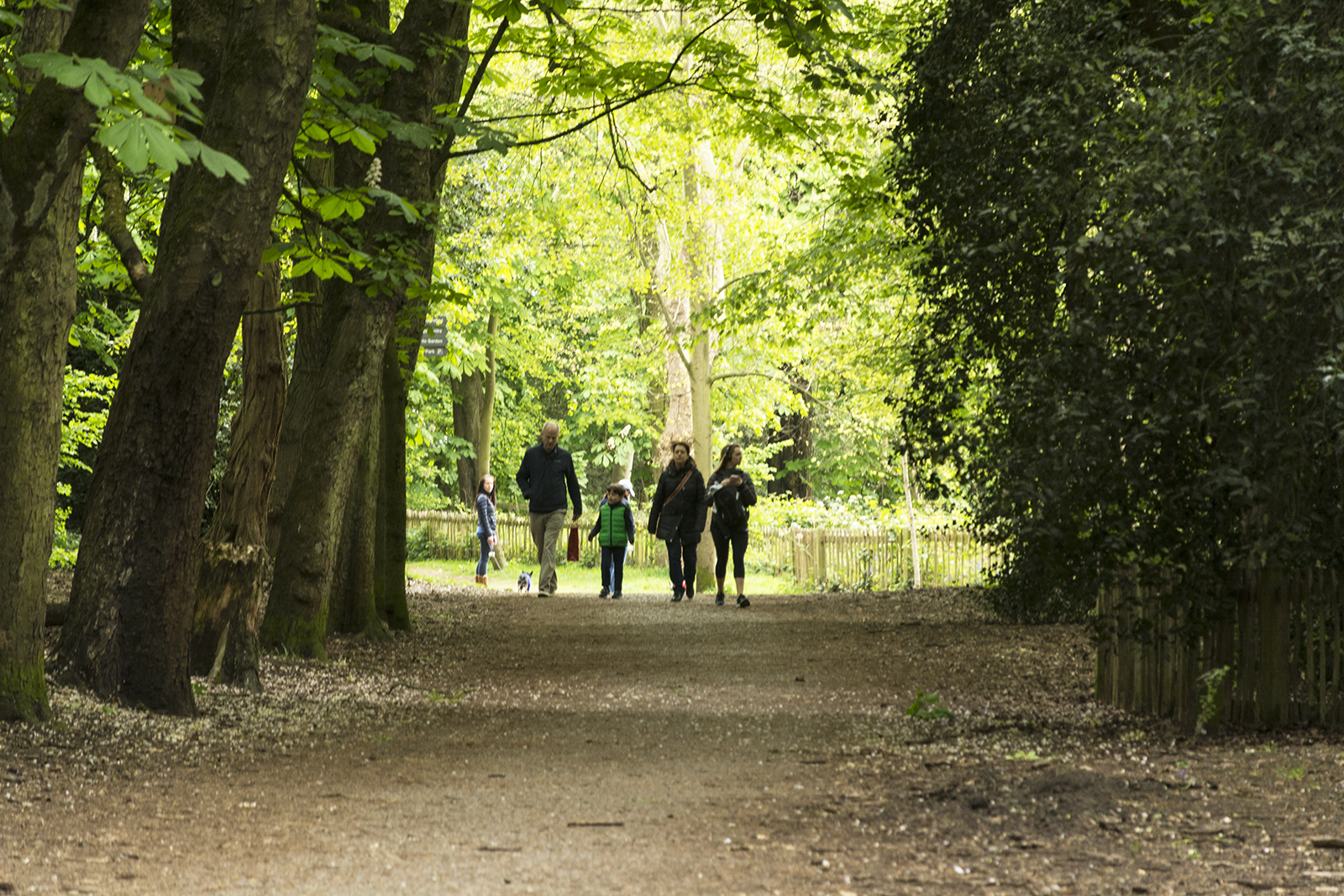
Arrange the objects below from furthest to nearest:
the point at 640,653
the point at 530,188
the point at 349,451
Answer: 1. the point at 530,188
2. the point at 640,653
3. the point at 349,451

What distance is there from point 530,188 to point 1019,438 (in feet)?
54.8

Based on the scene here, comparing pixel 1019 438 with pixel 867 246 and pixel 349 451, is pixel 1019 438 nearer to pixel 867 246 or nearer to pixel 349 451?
pixel 349 451

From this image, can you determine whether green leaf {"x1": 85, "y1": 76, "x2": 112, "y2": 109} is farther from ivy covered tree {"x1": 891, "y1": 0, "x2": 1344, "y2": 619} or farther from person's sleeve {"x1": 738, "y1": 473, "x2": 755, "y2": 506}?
person's sleeve {"x1": 738, "y1": 473, "x2": 755, "y2": 506}

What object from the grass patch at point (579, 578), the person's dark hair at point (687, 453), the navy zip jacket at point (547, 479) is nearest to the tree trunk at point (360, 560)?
the navy zip jacket at point (547, 479)

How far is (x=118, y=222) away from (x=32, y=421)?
271 cm

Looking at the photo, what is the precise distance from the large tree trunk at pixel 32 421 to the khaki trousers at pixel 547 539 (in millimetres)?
10855

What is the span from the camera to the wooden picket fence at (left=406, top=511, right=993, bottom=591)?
2250 centimetres

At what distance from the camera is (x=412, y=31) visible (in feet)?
34.9

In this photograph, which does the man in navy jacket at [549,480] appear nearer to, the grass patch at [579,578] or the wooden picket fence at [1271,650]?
the grass patch at [579,578]

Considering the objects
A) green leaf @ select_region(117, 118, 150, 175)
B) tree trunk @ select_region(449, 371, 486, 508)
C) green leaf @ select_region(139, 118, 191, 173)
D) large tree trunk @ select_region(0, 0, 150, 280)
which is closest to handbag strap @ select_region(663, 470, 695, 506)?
large tree trunk @ select_region(0, 0, 150, 280)

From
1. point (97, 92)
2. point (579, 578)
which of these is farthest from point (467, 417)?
point (97, 92)

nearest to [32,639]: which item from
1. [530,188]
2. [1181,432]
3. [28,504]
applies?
[28,504]

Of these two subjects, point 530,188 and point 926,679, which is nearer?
point 926,679

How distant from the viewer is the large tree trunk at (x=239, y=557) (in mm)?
8703
